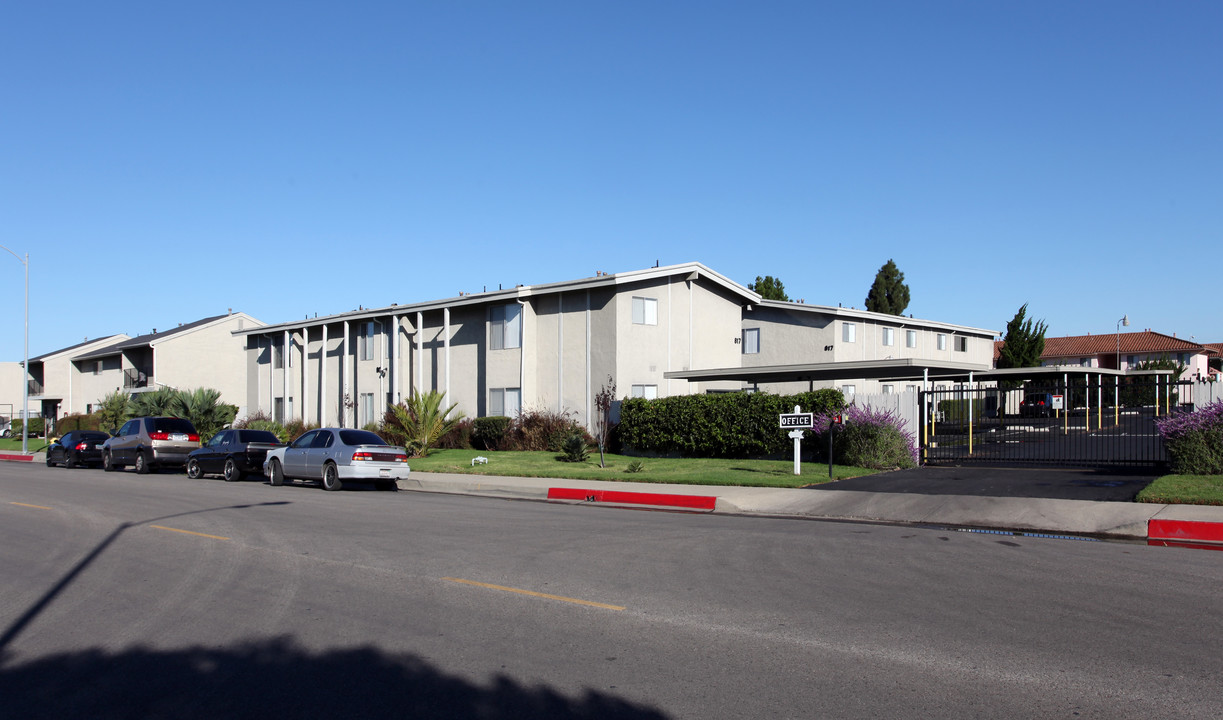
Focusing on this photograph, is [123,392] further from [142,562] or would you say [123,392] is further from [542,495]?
[142,562]

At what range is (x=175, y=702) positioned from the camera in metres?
5.78

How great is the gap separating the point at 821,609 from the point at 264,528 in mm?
9127

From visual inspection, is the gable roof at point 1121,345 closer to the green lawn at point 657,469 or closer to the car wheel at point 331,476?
the green lawn at point 657,469

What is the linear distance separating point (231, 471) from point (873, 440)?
17.4 meters

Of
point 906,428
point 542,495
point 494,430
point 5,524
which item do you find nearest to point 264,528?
point 5,524

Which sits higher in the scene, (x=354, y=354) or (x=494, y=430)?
(x=354, y=354)

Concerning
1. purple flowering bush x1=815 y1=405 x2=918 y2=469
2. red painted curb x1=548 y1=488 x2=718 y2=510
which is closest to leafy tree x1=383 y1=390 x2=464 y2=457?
red painted curb x1=548 y1=488 x2=718 y2=510

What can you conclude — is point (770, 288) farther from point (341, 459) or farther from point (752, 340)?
point (341, 459)

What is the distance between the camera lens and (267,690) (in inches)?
235

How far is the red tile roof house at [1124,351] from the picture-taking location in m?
79.8

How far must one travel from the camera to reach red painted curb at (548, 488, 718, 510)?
17.6 m

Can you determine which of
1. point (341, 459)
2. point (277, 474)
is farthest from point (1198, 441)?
point (277, 474)

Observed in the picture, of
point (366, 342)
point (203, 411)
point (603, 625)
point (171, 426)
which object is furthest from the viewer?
point (366, 342)

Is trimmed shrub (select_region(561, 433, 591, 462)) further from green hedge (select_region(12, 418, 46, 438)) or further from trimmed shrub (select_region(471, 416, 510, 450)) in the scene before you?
green hedge (select_region(12, 418, 46, 438))
